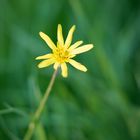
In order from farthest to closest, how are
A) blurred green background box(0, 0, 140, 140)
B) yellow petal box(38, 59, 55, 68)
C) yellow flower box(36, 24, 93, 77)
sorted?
blurred green background box(0, 0, 140, 140) → yellow flower box(36, 24, 93, 77) → yellow petal box(38, 59, 55, 68)

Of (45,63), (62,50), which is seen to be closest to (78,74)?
(62,50)

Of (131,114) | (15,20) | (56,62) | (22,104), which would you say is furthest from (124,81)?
(56,62)

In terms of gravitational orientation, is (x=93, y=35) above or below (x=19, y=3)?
below

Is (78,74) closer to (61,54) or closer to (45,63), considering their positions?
(61,54)

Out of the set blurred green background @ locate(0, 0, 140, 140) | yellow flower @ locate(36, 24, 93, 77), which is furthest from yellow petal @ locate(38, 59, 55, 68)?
blurred green background @ locate(0, 0, 140, 140)

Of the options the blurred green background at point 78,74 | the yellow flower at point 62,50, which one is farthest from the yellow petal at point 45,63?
the blurred green background at point 78,74

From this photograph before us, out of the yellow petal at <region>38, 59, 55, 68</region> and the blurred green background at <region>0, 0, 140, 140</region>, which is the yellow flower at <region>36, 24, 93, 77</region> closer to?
the yellow petal at <region>38, 59, 55, 68</region>

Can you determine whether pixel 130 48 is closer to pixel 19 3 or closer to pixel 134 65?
pixel 134 65
